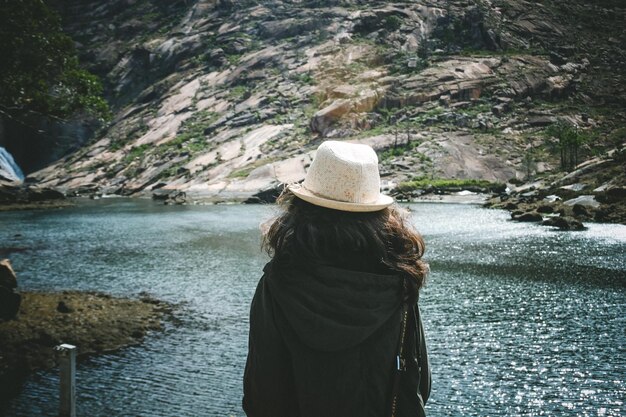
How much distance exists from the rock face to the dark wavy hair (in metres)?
14.8

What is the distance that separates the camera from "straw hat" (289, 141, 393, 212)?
2.93 meters

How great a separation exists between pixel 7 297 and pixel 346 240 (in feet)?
50.3

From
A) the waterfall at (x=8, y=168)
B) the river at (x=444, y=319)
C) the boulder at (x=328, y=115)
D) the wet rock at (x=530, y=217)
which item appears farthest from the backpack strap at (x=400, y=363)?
the waterfall at (x=8, y=168)

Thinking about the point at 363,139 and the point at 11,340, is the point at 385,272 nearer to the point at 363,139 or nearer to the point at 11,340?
the point at 11,340

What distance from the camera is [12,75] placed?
14406mm

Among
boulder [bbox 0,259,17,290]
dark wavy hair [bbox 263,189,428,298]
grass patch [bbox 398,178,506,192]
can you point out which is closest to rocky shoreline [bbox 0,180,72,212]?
grass patch [bbox 398,178,506,192]

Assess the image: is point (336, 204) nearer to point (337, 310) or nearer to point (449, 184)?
point (337, 310)

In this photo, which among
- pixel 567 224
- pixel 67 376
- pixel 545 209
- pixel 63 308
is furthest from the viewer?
pixel 545 209

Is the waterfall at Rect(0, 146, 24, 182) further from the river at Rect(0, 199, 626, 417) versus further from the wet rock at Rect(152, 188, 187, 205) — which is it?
the river at Rect(0, 199, 626, 417)

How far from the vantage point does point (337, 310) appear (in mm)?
2775

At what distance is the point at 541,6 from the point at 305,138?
9373cm

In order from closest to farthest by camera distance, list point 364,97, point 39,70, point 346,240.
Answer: point 346,240
point 39,70
point 364,97

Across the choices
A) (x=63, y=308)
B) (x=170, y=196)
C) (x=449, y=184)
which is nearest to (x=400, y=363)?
(x=63, y=308)

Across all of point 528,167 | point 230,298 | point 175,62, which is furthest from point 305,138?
point 230,298
